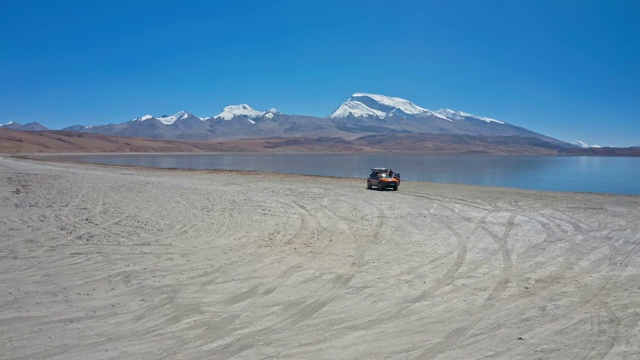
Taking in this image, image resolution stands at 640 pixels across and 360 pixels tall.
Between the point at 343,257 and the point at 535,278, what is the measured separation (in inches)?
142

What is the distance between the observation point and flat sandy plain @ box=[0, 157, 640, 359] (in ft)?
17.0

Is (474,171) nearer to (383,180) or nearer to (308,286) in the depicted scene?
(383,180)

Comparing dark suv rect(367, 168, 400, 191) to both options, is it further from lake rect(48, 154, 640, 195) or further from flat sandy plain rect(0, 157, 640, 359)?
lake rect(48, 154, 640, 195)

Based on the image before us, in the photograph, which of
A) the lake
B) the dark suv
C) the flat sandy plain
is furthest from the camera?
the lake

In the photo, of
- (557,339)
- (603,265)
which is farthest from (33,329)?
(603,265)

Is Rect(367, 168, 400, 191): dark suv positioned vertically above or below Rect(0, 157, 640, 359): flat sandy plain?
above

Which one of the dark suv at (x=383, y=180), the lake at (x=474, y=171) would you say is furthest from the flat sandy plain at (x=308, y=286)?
the lake at (x=474, y=171)

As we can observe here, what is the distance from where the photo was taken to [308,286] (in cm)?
748

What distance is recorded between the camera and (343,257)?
971 cm

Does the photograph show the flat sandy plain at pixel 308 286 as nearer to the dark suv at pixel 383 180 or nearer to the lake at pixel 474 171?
the dark suv at pixel 383 180

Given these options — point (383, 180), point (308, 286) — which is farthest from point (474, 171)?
point (308, 286)

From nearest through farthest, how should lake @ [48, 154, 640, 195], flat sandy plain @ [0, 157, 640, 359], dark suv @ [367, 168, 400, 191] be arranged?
flat sandy plain @ [0, 157, 640, 359]
dark suv @ [367, 168, 400, 191]
lake @ [48, 154, 640, 195]

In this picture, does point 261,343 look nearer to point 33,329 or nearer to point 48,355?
point 48,355

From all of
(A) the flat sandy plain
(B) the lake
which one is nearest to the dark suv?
(A) the flat sandy plain
